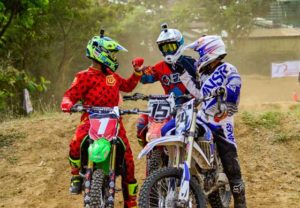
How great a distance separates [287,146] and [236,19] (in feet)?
95.9

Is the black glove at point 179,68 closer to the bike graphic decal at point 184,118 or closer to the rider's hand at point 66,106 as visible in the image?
the bike graphic decal at point 184,118

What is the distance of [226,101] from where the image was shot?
5398 millimetres

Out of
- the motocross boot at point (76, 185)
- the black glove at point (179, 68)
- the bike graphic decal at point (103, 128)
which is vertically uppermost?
the black glove at point (179, 68)

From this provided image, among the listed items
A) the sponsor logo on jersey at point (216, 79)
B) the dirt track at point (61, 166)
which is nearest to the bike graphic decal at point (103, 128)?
the sponsor logo on jersey at point (216, 79)

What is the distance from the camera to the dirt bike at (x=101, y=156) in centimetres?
488

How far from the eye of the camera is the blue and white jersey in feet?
17.7

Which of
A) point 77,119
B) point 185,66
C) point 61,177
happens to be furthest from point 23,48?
point 185,66

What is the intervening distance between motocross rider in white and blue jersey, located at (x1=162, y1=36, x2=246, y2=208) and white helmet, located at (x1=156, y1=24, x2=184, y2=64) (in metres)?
0.50

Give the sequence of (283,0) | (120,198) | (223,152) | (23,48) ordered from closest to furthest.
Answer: (223,152) → (120,198) → (23,48) → (283,0)

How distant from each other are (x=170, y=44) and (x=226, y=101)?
3.73 feet

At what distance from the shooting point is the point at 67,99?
539cm

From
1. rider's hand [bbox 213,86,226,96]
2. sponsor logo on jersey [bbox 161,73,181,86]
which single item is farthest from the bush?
rider's hand [bbox 213,86,226,96]

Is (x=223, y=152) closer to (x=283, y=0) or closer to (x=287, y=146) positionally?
(x=287, y=146)

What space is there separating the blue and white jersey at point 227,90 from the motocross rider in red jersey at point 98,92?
0.94 metres
